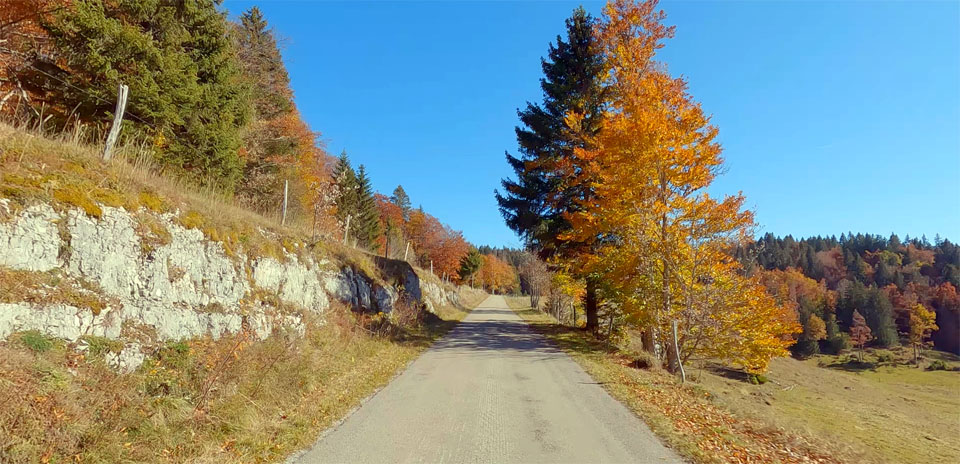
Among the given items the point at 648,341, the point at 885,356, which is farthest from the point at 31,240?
the point at 885,356

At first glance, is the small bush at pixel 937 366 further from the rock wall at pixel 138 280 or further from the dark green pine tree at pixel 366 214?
the rock wall at pixel 138 280

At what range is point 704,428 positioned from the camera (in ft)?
20.9

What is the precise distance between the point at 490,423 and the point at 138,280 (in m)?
5.92

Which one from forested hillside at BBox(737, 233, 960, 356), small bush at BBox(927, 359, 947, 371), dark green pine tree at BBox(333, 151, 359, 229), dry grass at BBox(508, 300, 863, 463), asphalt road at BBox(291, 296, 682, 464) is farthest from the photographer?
forested hillside at BBox(737, 233, 960, 356)

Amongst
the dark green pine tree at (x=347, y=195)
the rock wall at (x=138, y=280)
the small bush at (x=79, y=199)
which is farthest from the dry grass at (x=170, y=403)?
the dark green pine tree at (x=347, y=195)

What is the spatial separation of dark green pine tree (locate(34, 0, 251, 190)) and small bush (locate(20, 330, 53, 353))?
782 cm

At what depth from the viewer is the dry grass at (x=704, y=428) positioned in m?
5.49

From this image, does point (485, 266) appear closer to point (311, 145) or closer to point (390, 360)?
point (311, 145)

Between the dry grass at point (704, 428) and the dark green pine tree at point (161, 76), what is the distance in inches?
522

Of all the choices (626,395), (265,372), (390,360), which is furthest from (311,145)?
(626,395)

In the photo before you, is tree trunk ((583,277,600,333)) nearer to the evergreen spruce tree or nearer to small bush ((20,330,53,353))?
small bush ((20,330,53,353))

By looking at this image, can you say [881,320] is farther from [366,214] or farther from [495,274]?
[366,214]

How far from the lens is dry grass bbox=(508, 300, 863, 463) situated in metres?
5.49

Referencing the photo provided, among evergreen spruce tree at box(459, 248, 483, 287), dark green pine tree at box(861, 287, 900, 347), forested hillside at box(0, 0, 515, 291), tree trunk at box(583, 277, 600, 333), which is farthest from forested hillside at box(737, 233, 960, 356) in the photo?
forested hillside at box(0, 0, 515, 291)
